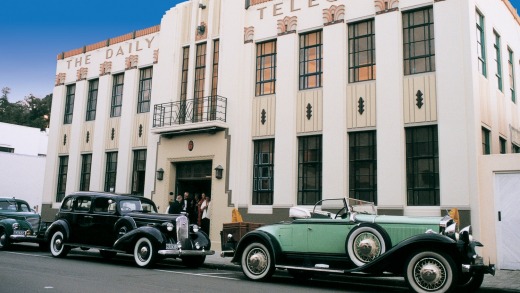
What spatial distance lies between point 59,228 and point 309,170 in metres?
7.83

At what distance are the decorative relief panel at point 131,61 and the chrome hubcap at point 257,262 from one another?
13.8 m

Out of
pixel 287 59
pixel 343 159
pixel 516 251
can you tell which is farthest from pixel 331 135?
pixel 516 251

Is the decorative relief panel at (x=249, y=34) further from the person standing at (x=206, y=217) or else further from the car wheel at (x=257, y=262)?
the car wheel at (x=257, y=262)

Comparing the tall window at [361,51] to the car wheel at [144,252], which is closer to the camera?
the car wheel at [144,252]

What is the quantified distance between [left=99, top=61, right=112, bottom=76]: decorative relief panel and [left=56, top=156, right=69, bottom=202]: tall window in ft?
14.6

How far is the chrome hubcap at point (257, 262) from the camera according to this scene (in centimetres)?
1035

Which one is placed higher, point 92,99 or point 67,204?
point 92,99

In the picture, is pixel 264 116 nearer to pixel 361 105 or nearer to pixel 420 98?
pixel 361 105

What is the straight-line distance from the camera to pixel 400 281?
35.0ft

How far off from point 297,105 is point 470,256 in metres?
9.44

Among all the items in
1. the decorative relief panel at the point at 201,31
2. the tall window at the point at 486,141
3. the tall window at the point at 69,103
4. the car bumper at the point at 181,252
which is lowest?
the car bumper at the point at 181,252

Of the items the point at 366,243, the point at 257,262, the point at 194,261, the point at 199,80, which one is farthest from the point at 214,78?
the point at 366,243

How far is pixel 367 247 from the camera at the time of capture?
9094 millimetres

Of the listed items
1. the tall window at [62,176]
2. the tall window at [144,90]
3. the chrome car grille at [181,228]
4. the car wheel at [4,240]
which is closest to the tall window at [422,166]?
the chrome car grille at [181,228]
